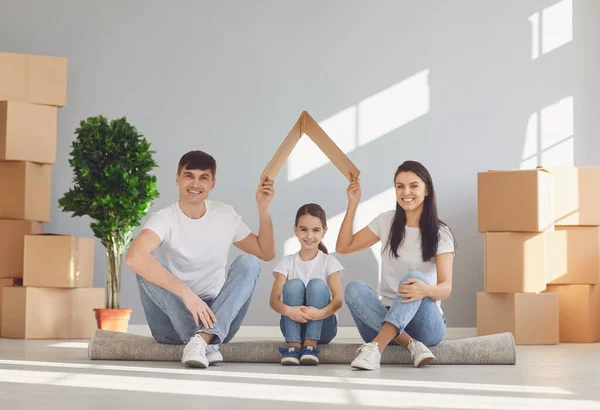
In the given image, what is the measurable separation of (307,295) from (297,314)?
0.09 metres

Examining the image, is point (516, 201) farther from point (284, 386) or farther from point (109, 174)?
point (284, 386)

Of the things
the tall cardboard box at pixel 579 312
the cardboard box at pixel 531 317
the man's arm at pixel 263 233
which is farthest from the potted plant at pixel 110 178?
the tall cardboard box at pixel 579 312

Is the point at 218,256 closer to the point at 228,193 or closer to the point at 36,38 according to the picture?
the point at 228,193

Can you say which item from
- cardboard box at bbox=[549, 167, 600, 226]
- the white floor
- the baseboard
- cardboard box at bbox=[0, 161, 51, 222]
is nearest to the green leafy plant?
cardboard box at bbox=[0, 161, 51, 222]

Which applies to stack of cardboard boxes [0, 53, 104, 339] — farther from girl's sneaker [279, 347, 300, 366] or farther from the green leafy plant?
girl's sneaker [279, 347, 300, 366]

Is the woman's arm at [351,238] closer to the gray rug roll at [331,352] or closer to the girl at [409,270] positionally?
the girl at [409,270]

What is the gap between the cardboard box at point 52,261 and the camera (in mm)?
4332

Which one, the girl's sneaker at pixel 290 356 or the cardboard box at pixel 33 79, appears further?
the cardboard box at pixel 33 79

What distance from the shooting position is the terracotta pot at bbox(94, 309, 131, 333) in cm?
422

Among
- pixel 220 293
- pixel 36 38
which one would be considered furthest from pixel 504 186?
pixel 36 38

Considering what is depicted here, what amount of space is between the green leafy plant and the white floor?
113cm

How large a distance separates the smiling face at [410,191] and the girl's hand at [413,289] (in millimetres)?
318

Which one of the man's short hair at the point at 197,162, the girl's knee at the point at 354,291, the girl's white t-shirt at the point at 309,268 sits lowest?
the girl's knee at the point at 354,291

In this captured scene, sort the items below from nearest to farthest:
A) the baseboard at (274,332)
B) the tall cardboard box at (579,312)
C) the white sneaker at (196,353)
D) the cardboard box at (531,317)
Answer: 1. the white sneaker at (196,353)
2. the cardboard box at (531,317)
3. the tall cardboard box at (579,312)
4. the baseboard at (274,332)
